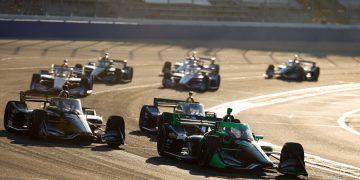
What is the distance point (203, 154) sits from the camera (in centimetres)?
2106

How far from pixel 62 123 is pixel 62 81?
11738 mm

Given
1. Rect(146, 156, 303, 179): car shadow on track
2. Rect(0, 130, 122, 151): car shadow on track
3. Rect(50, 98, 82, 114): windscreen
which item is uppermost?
Rect(50, 98, 82, 114): windscreen

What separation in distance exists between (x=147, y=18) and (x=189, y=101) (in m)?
33.1

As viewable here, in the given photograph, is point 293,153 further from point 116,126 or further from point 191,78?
point 191,78

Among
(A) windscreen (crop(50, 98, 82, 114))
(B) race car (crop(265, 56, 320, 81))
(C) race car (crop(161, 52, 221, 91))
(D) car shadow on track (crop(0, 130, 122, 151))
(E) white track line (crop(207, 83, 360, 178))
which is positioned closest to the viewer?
(E) white track line (crop(207, 83, 360, 178))

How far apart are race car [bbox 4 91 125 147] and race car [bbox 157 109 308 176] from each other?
120 centimetres

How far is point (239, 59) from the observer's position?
53.8 m

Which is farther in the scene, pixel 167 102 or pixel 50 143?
pixel 167 102

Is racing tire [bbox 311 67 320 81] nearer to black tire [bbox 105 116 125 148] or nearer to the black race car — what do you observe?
the black race car

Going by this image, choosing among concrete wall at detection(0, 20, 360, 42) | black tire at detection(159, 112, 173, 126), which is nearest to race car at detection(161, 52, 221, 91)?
concrete wall at detection(0, 20, 360, 42)

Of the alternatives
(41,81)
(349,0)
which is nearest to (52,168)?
(41,81)

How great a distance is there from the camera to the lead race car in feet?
115

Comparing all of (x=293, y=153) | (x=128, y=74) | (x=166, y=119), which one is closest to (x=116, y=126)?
(x=166, y=119)

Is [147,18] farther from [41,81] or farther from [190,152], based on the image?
[190,152]
